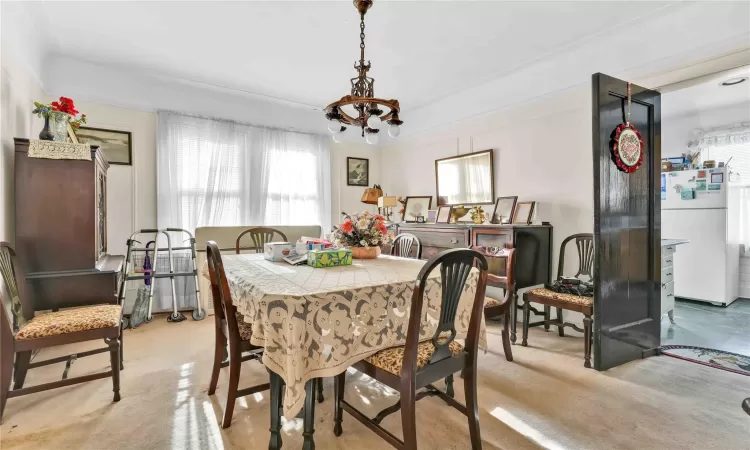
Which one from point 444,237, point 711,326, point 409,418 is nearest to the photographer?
point 409,418

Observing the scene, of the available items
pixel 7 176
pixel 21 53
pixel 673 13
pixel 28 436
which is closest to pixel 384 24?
pixel 673 13

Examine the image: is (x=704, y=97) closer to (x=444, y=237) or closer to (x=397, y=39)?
(x=444, y=237)

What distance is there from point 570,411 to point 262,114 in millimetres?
4554

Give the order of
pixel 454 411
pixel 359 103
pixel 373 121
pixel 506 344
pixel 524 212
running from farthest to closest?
pixel 524 212 < pixel 506 344 < pixel 373 121 < pixel 359 103 < pixel 454 411

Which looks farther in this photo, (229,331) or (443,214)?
(443,214)

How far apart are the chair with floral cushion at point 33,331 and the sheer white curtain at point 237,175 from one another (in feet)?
6.43

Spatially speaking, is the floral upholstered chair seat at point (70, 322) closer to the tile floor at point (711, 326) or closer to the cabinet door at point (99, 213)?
the cabinet door at point (99, 213)

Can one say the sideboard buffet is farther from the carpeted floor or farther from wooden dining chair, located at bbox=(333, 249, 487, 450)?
wooden dining chair, located at bbox=(333, 249, 487, 450)

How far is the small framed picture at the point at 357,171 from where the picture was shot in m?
5.53

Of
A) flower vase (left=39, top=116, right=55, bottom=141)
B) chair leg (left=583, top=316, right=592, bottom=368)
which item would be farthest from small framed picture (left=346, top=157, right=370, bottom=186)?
chair leg (left=583, top=316, right=592, bottom=368)

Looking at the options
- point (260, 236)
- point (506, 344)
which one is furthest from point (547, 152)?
point (260, 236)

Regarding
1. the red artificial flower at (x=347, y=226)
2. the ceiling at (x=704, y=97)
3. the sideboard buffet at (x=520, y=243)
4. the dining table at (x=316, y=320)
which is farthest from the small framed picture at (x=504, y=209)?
the dining table at (x=316, y=320)

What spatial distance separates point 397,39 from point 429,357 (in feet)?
8.93

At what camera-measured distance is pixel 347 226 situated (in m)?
2.44
